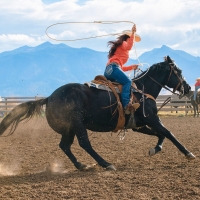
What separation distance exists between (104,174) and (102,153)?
238 cm

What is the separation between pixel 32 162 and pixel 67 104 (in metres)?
1.69

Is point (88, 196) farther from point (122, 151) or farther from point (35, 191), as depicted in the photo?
point (122, 151)

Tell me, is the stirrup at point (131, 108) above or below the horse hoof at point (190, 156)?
above

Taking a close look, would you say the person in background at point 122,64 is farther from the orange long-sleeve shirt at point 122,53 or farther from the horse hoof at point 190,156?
the horse hoof at point 190,156

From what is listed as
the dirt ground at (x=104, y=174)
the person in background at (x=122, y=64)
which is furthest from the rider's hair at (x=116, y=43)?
the dirt ground at (x=104, y=174)

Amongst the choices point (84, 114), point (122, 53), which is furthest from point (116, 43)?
point (84, 114)

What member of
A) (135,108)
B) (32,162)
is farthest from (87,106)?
(32,162)

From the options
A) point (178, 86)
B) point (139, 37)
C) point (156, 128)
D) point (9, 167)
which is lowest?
point (9, 167)

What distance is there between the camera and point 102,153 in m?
8.25

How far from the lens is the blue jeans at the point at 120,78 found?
676 centimetres

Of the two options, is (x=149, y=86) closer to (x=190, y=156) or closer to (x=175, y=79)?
(x=175, y=79)

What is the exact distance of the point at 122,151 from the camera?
8445 mm

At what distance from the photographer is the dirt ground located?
4.75 meters

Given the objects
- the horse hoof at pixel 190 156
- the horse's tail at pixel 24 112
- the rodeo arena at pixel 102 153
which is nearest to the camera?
the rodeo arena at pixel 102 153
